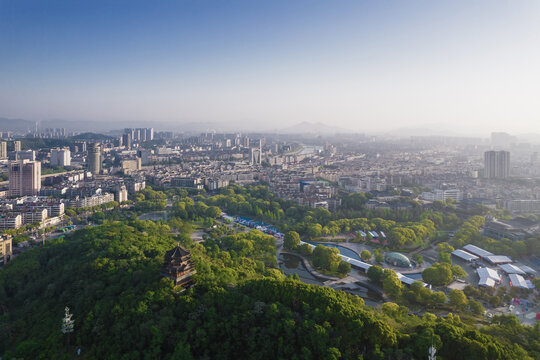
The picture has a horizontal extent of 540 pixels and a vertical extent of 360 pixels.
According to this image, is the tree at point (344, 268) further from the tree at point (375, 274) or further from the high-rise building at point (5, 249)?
the high-rise building at point (5, 249)

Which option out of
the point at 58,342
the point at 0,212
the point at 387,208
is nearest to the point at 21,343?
the point at 58,342

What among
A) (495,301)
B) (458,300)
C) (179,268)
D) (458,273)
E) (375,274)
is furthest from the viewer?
(458,273)

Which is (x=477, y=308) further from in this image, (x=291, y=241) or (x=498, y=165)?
(x=498, y=165)

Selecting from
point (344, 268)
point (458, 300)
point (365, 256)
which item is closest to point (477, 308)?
point (458, 300)

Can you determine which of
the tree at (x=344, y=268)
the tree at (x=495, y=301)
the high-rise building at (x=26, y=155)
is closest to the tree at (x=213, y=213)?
the tree at (x=344, y=268)

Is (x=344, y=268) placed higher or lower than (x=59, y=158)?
lower

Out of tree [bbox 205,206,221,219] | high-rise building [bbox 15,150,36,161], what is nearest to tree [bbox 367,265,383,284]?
tree [bbox 205,206,221,219]
